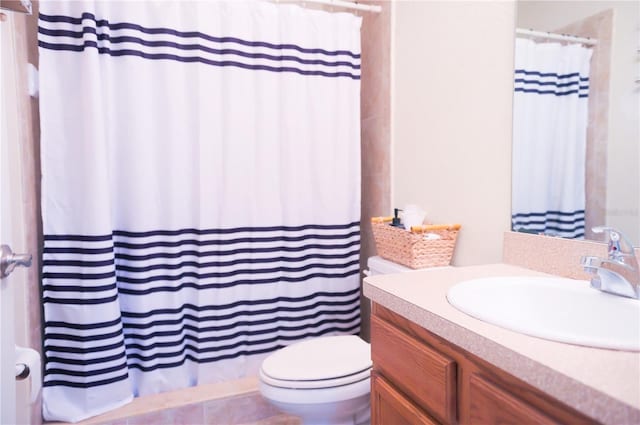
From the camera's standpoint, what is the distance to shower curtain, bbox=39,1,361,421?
59.7 inches

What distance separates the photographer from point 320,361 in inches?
56.0

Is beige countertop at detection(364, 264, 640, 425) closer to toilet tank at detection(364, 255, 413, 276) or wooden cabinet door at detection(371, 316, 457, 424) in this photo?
wooden cabinet door at detection(371, 316, 457, 424)

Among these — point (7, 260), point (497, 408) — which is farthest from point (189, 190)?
point (497, 408)

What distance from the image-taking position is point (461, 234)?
1.44 meters

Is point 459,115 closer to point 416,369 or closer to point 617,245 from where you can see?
point 617,245

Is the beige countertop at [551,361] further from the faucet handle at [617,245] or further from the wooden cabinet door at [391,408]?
the faucet handle at [617,245]

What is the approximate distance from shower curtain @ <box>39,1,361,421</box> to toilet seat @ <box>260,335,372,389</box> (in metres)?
0.42

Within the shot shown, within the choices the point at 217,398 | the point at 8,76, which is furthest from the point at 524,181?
the point at 8,76

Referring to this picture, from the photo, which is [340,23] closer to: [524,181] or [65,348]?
[524,181]

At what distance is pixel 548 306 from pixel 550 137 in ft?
1.76

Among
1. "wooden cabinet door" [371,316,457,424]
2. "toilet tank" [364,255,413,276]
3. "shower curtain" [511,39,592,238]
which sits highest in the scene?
"shower curtain" [511,39,592,238]

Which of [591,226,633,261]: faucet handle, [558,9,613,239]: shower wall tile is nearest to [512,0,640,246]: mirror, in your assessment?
[558,9,613,239]: shower wall tile

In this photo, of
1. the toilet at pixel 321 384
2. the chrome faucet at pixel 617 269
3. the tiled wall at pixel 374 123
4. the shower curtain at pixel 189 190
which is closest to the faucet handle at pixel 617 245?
the chrome faucet at pixel 617 269

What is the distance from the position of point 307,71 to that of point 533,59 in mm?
1077
